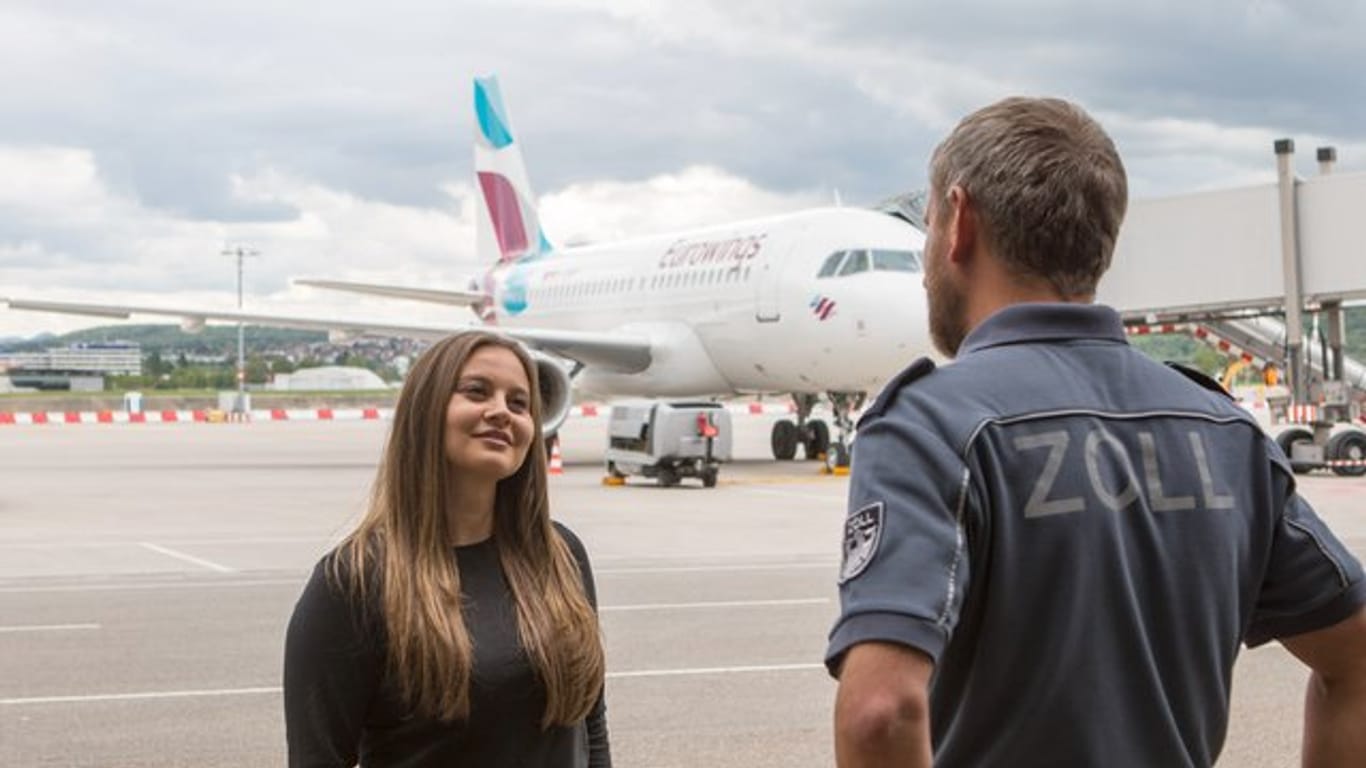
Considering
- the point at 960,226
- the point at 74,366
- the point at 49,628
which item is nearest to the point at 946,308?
the point at 960,226

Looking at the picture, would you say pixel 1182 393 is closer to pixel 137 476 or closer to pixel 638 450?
pixel 638 450

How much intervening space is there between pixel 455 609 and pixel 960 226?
127 cm

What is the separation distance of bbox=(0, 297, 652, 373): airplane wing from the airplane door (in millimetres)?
2992

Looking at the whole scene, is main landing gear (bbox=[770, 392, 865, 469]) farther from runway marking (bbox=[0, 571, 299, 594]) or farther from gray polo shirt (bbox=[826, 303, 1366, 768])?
gray polo shirt (bbox=[826, 303, 1366, 768])

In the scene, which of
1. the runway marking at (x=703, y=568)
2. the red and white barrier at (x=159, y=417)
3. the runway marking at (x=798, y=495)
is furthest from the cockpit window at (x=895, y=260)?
the red and white barrier at (x=159, y=417)

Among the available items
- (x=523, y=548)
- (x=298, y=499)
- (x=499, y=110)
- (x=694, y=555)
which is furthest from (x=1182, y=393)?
(x=499, y=110)

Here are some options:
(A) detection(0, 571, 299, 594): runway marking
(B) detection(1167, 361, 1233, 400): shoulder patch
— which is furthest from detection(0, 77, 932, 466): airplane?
(B) detection(1167, 361, 1233, 400): shoulder patch

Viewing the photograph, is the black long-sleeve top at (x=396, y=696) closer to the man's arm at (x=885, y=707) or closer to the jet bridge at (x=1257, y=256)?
the man's arm at (x=885, y=707)

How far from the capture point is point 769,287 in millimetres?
23953

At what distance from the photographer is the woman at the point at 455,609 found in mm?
2980

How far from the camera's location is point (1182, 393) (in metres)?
2.20

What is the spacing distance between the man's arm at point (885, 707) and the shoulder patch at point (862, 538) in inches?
3.4

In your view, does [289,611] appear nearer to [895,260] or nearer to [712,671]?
[712,671]

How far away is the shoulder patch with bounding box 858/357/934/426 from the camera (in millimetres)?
2037
